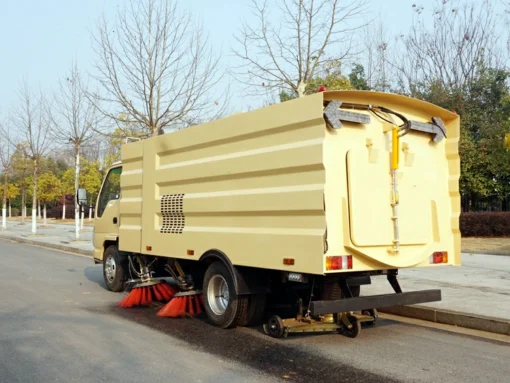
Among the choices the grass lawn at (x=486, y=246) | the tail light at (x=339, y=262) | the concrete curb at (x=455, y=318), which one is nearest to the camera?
the tail light at (x=339, y=262)

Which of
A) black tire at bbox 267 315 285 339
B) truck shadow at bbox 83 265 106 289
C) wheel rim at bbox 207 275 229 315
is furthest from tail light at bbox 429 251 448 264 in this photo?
truck shadow at bbox 83 265 106 289

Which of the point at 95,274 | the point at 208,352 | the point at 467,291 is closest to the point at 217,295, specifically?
the point at 208,352

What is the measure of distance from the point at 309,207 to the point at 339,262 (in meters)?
Answer: 0.63

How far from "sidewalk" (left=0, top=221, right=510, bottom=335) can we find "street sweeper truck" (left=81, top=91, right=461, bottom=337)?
91 cm

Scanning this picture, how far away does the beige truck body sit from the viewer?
551 cm

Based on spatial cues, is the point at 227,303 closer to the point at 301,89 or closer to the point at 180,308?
the point at 180,308

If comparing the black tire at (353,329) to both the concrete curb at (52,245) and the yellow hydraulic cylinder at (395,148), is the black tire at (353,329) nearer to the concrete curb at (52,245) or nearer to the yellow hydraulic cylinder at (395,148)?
the yellow hydraulic cylinder at (395,148)

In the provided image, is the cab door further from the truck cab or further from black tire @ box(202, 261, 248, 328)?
black tire @ box(202, 261, 248, 328)

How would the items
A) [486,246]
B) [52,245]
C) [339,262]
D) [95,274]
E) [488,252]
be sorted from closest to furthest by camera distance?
[339,262] < [95,274] < [488,252] < [486,246] < [52,245]

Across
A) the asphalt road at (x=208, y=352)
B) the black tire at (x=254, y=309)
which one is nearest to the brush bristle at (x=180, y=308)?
the asphalt road at (x=208, y=352)

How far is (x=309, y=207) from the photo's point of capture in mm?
5477

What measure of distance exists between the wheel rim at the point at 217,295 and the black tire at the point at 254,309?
35cm

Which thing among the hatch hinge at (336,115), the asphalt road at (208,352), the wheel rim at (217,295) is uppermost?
the hatch hinge at (336,115)

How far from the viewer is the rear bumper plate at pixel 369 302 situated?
5.57m
